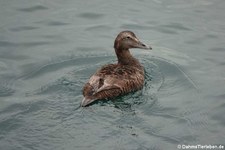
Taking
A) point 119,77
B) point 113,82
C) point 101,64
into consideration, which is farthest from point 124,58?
point 113,82

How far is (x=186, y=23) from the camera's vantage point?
51.3ft

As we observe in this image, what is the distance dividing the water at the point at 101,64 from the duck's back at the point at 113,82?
0.59ft

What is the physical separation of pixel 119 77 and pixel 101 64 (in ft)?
5.77

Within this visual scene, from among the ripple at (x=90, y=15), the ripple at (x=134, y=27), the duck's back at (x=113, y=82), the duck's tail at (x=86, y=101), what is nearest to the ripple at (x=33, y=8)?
the ripple at (x=90, y=15)

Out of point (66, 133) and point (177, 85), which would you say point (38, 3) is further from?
point (66, 133)

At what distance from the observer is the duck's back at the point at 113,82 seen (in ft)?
35.7

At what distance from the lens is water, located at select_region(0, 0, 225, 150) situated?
9594 mm

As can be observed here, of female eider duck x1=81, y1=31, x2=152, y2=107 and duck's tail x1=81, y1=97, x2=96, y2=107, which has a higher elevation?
female eider duck x1=81, y1=31, x2=152, y2=107

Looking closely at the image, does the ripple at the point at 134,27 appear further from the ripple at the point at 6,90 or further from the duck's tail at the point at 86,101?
the duck's tail at the point at 86,101

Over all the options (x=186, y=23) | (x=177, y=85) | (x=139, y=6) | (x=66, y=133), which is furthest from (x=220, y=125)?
(x=139, y=6)

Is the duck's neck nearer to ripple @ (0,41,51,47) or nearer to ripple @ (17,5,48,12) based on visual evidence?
ripple @ (0,41,51,47)

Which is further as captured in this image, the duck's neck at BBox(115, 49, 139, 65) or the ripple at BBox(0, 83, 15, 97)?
the duck's neck at BBox(115, 49, 139, 65)

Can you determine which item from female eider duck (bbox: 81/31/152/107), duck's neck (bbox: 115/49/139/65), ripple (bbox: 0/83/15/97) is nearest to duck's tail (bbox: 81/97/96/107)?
female eider duck (bbox: 81/31/152/107)

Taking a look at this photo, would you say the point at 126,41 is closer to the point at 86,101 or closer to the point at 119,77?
the point at 119,77
